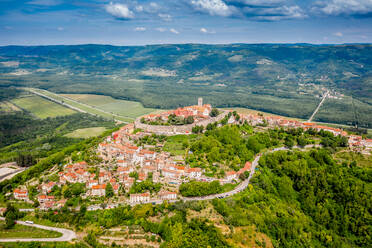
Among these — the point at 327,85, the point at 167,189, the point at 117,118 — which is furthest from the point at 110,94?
the point at 327,85

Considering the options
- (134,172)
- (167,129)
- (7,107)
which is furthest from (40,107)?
(134,172)

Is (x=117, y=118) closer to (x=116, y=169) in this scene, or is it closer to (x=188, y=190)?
(x=116, y=169)

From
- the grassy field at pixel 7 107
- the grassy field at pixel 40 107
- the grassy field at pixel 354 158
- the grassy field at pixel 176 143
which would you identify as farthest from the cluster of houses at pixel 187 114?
the grassy field at pixel 7 107

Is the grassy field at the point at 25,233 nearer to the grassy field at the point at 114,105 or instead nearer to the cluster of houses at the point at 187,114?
the cluster of houses at the point at 187,114

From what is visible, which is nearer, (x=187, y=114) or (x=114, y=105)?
A: (x=187, y=114)

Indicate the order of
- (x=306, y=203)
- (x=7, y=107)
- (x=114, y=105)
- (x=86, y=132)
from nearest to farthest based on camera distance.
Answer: (x=306, y=203) < (x=86, y=132) < (x=7, y=107) < (x=114, y=105)

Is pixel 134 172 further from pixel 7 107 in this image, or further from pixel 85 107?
pixel 7 107
